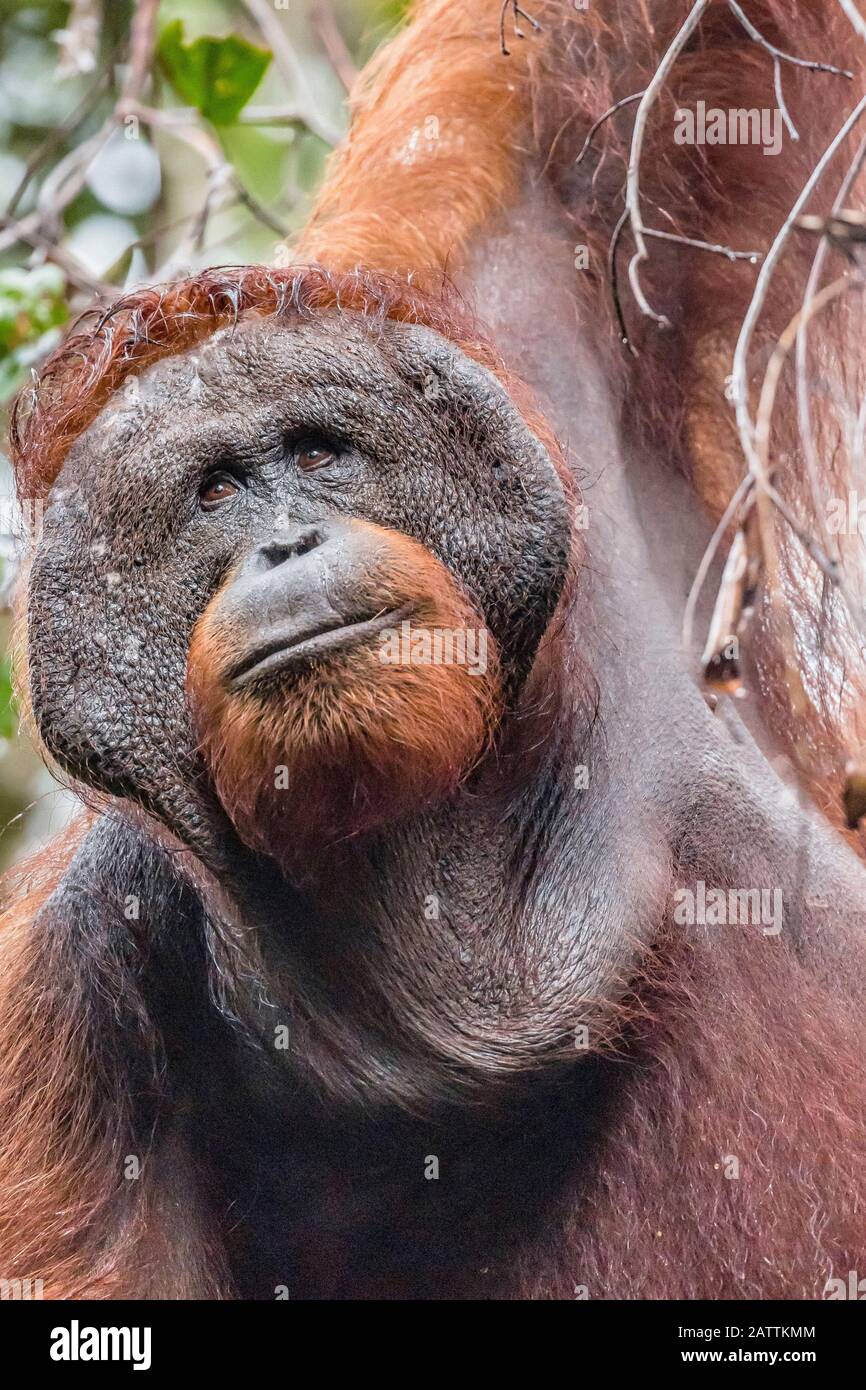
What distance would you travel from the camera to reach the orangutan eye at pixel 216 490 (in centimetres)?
227

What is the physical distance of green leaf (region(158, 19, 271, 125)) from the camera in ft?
13.3

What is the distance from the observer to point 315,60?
5090mm

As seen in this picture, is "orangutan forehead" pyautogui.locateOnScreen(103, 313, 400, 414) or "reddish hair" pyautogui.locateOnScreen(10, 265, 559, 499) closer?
"orangutan forehead" pyautogui.locateOnScreen(103, 313, 400, 414)

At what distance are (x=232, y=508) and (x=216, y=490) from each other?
2.1 inches

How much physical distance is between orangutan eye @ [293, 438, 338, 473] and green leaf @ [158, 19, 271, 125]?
2129 mm

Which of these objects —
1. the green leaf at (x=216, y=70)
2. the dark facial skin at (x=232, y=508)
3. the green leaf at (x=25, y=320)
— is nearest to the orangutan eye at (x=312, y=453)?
the dark facial skin at (x=232, y=508)

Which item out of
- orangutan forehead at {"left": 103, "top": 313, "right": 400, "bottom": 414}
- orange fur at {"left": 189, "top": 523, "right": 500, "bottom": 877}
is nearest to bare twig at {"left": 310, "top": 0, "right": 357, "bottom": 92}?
orangutan forehead at {"left": 103, "top": 313, "right": 400, "bottom": 414}

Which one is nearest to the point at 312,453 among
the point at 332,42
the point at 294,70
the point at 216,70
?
the point at 294,70

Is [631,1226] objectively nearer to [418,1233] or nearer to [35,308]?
[418,1233]

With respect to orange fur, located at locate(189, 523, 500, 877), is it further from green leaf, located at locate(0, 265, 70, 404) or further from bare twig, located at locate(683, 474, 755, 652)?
green leaf, located at locate(0, 265, 70, 404)

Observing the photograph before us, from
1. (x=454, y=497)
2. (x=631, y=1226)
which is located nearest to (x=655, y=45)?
(x=454, y=497)

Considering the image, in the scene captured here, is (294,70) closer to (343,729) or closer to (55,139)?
(55,139)

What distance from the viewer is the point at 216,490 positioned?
7.50ft

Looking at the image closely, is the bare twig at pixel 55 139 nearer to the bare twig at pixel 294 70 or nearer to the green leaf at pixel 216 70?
the green leaf at pixel 216 70
